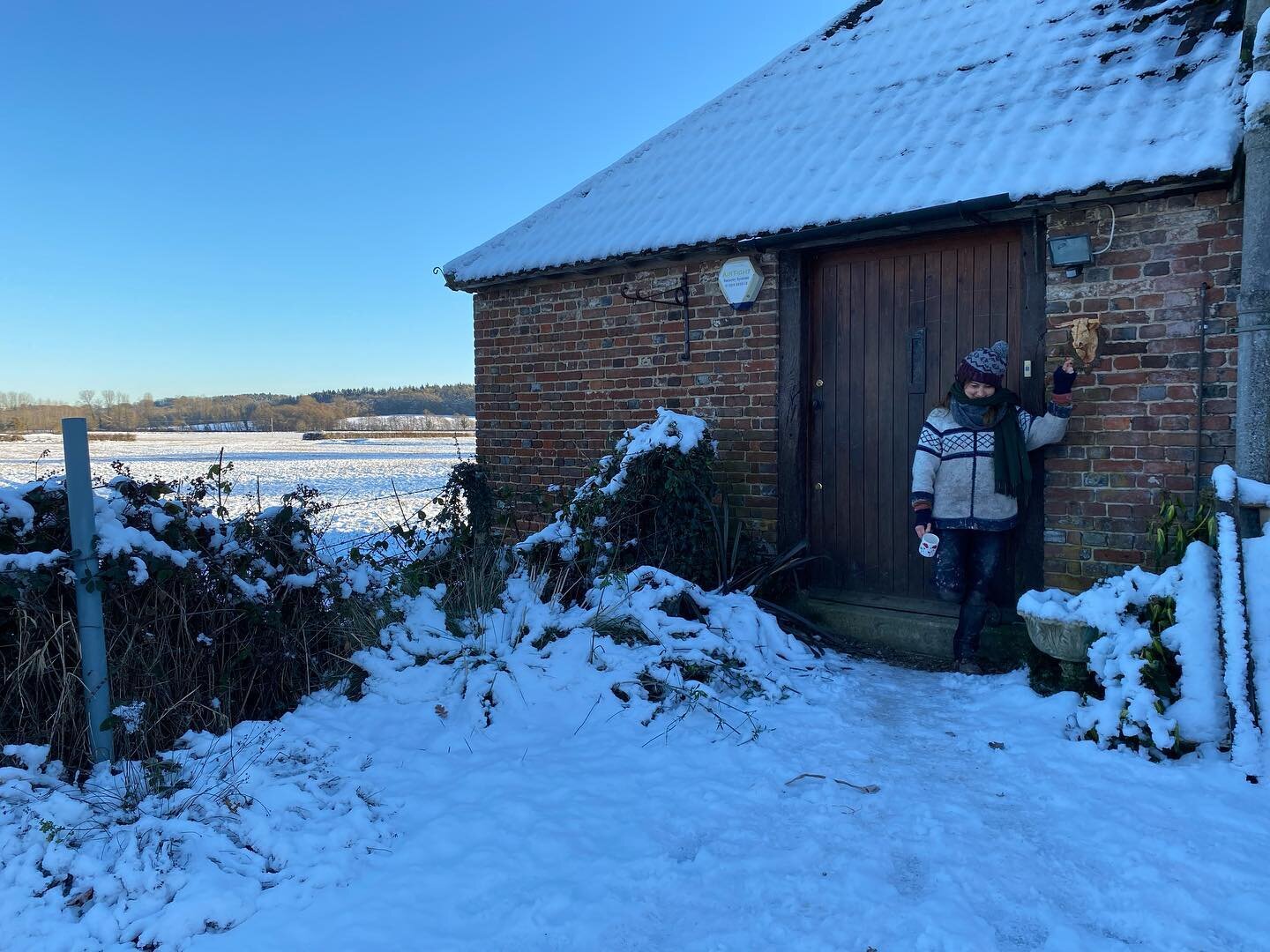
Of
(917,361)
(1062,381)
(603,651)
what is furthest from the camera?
(917,361)

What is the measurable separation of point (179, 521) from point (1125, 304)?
16.1ft

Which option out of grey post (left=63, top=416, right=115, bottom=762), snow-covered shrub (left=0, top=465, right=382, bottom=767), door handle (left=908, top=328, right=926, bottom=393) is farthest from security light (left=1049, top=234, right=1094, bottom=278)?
grey post (left=63, top=416, right=115, bottom=762)

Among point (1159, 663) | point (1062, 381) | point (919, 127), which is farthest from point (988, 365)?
point (919, 127)

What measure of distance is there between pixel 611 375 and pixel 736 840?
441 centimetres

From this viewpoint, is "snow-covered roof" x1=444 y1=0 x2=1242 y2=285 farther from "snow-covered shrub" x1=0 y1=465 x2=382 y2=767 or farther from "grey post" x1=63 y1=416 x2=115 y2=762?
"grey post" x1=63 y1=416 x2=115 y2=762

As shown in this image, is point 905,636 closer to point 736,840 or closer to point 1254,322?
point 1254,322

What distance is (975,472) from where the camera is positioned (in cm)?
445

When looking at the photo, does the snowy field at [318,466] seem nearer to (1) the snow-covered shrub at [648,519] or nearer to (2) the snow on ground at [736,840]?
(1) the snow-covered shrub at [648,519]

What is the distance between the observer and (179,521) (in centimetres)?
356

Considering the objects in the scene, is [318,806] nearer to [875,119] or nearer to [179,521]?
[179,521]

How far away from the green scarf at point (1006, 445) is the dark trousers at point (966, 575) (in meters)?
0.33

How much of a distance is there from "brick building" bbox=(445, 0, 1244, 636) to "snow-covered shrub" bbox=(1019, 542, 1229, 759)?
0.90 metres

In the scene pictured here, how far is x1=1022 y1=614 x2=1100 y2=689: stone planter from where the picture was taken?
12.2 ft

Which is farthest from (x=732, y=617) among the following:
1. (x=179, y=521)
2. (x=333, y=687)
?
(x=179, y=521)
